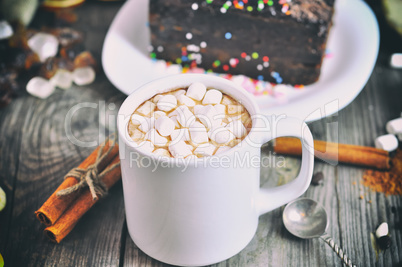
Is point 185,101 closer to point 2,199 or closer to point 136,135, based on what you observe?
point 136,135

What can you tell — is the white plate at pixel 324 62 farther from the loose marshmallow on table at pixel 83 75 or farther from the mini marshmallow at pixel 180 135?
the mini marshmallow at pixel 180 135

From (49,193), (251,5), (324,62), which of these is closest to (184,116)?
(49,193)

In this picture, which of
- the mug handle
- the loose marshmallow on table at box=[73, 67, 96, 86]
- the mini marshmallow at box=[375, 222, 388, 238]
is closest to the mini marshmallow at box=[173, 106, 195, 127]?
the mug handle

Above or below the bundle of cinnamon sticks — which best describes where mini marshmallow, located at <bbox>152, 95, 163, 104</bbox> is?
above

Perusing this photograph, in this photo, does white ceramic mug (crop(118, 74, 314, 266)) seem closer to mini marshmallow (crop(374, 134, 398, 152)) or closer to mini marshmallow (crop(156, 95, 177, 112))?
mini marshmallow (crop(156, 95, 177, 112))

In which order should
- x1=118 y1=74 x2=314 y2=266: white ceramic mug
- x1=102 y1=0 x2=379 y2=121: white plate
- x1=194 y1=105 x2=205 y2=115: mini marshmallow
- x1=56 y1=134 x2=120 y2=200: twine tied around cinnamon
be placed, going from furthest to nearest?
1. x1=102 y1=0 x2=379 y2=121: white plate
2. x1=56 y1=134 x2=120 y2=200: twine tied around cinnamon
3. x1=194 y1=105 x2=205 y2=115: mini marshmallow
4. x1=118 y1=74 x2=314 y2=266: white ceramic mug

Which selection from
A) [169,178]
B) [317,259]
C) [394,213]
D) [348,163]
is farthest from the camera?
[348,163]

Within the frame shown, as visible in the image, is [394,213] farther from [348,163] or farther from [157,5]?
[157,5]

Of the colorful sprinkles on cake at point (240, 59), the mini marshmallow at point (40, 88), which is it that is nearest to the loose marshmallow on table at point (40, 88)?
the mini marshmallow at point (40, 88)

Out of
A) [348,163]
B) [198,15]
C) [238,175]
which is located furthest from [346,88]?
[238,175]
